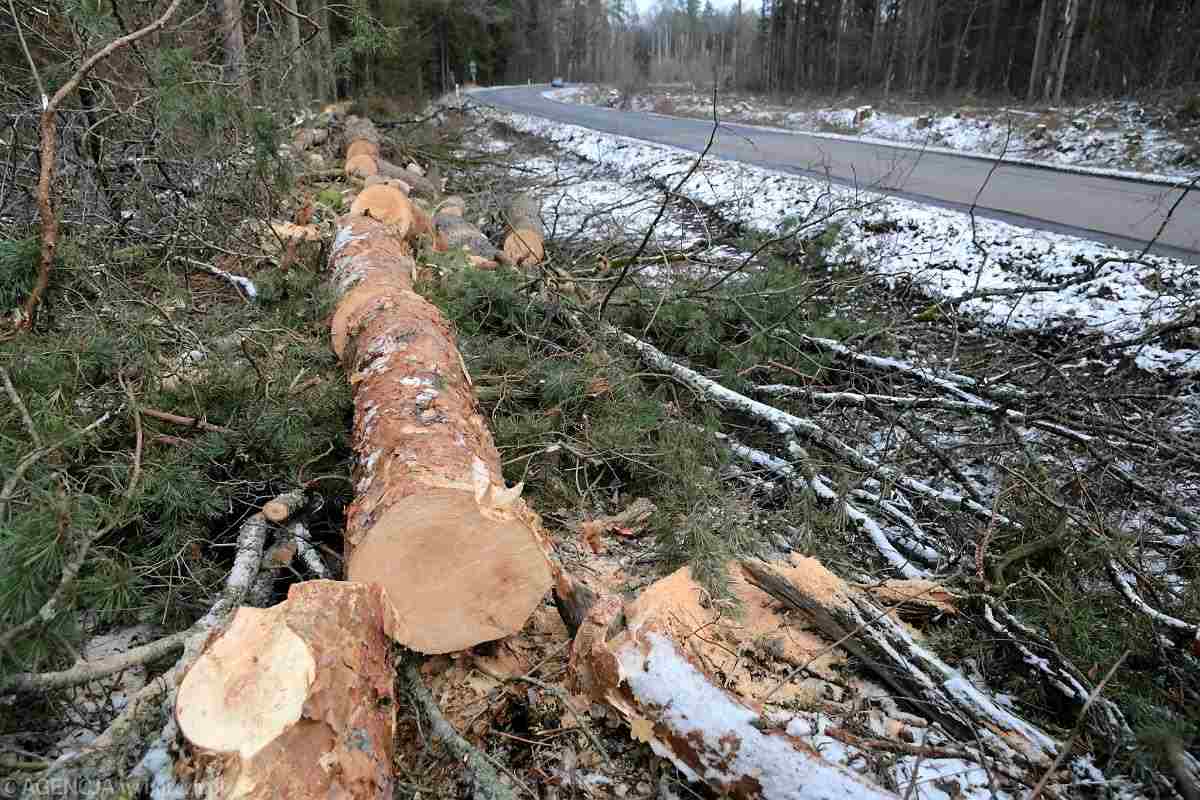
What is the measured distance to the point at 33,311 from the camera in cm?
268

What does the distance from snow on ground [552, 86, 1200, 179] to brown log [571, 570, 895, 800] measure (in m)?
6.70

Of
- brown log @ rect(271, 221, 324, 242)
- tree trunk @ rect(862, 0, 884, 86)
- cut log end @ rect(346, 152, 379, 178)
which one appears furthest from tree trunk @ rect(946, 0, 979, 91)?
brown log @ rect(271, 221, 324, 242)

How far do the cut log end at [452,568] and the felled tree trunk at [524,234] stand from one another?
371 cm

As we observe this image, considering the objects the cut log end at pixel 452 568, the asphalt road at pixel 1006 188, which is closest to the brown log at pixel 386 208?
the asphalt road at pixel 1006 188

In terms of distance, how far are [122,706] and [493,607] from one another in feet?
3.73

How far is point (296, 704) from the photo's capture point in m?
1.50

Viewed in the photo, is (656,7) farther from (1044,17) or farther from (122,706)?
(122,706)

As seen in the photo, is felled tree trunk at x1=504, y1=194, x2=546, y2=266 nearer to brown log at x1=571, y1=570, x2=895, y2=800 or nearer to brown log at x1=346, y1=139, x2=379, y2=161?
brown log at x1=346, y1=139, x2=379, y2=161

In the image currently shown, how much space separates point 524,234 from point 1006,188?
6.48 m

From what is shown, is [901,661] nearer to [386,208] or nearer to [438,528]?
[438,528]

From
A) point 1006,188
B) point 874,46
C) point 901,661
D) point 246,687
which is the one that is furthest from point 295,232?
point 874,46

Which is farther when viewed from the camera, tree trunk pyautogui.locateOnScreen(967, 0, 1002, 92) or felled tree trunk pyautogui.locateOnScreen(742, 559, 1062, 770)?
tree trunk pyautogui.locateOnScreen(967, 0, 1002, 92)

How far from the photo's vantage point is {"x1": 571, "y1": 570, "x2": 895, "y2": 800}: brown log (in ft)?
5.52

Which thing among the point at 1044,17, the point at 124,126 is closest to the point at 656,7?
the point at 1044,17
